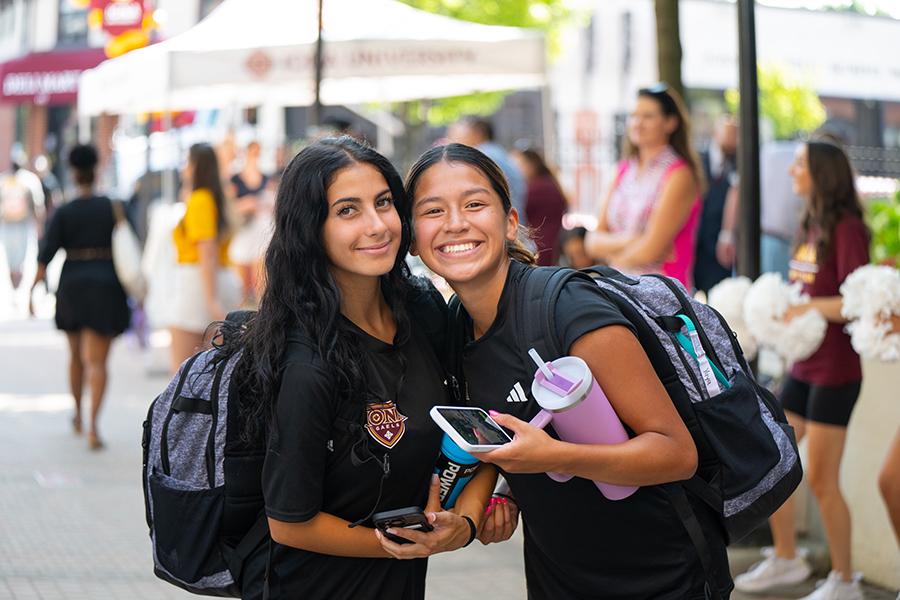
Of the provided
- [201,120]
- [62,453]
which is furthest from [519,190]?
[201,120]

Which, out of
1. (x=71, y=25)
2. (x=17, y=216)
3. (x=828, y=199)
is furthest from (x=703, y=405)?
(x=71, y=25)

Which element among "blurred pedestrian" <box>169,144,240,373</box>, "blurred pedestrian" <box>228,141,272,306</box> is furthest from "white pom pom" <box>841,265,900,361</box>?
"blurred pedestrian" <box>228,141,272,306</box>

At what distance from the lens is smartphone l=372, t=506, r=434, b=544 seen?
8.77ft

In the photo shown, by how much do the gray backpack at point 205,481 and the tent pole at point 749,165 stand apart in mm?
3396

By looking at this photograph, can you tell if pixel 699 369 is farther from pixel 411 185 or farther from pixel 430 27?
pixel 430 27

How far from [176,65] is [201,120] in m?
13.7

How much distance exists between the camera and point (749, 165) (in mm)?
5754

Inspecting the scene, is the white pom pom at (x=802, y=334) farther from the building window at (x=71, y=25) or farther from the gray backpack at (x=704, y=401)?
the building window at (x=71, y=25)

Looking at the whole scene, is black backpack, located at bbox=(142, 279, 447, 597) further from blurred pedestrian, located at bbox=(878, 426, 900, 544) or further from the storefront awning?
the storefront awning

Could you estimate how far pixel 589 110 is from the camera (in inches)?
1049

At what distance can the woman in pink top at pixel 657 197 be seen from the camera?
236 inches

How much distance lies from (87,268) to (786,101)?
20167 millimetres

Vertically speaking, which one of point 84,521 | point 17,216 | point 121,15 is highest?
point 121,15

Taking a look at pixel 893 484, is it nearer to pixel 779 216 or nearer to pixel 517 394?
pixel 517 394
